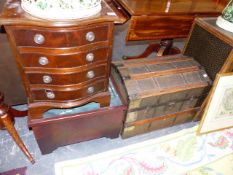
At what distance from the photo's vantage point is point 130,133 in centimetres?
180

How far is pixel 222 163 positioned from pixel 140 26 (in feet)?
4.31

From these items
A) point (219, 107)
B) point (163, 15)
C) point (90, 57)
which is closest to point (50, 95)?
point (90, 57)

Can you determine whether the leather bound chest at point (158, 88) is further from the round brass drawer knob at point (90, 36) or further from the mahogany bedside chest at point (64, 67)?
the round brass drawer knob at point (90, 36)

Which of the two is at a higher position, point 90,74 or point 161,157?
point 90,74

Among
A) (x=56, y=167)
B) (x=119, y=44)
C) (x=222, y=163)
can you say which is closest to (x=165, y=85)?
(x=222, y=163)

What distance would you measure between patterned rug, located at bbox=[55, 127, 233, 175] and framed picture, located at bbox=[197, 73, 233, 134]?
10 centimetres

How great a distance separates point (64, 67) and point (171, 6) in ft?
3.33

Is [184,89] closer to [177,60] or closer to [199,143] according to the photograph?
[177,60]

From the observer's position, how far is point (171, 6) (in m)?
1.66

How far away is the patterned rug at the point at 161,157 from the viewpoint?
1.61m

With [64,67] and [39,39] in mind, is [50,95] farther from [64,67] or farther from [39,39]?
[39,39]

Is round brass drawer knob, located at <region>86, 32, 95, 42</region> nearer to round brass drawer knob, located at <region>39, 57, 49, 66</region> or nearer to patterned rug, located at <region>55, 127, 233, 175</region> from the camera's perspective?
round brass drawer knob, located at <region>39, 57, 49, 66</region>

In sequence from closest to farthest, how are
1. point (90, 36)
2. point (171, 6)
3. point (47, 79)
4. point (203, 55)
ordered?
point (90, 36) → point (47, 79) → point (171, 6) → point (203, 55)

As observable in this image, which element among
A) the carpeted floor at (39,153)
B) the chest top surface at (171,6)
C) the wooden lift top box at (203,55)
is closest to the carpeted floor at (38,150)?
the carpeted floor at (39,153)
